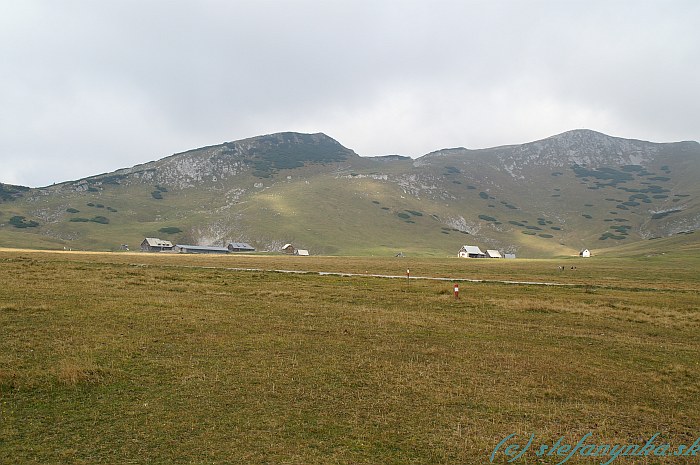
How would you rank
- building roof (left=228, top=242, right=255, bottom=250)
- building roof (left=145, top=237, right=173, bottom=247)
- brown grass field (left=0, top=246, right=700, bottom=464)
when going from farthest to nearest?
1. building roof (left=228, top=242, right=255, bottom=250)
2. building roof (left=145, top=237, right=173, bottom=247)
3. brown grass field (left=0, top=246, right=700, bottom=464)

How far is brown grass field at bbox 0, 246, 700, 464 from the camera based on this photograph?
35.8ft

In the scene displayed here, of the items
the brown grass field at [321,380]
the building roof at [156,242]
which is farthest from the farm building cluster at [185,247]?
the brown grass field at [321,380]

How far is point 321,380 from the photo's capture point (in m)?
16.0

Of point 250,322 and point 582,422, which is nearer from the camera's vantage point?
point 582,422

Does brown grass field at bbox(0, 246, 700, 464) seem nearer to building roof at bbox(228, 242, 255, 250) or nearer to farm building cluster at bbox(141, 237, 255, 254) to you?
farm building cluster at bbox(141, 237, 255, 254)

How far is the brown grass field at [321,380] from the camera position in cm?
1092

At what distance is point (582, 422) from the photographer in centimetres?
1312

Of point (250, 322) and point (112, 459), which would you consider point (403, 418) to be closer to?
point (112, 459)

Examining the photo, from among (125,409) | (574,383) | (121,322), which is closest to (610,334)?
(574,383)

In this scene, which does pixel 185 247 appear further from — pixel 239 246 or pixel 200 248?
pixel 239 246

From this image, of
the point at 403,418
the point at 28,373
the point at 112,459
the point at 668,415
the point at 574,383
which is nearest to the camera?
the point at 112,459

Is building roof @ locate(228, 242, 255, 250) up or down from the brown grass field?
up

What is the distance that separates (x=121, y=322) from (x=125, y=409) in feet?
40.3

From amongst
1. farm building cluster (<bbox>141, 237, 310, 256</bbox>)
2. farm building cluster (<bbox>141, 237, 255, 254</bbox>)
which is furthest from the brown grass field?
farm building cluster (<bbox>141, 237, 255, 254</bbox>)
